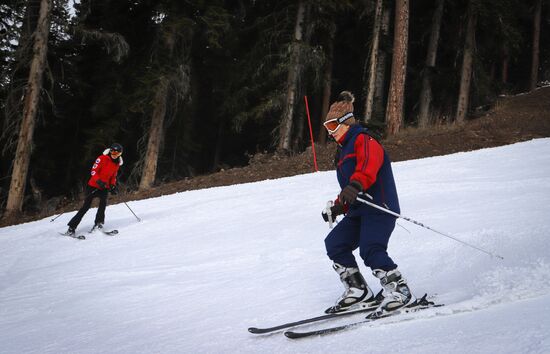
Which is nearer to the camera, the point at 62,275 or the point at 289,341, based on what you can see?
the point at 289,341

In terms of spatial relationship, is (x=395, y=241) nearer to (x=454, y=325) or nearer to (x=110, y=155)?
(x=454, y=325)

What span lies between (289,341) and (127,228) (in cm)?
714

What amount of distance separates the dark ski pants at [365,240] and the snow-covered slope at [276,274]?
57 centimetres

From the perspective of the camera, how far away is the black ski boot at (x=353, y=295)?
402 centimetres

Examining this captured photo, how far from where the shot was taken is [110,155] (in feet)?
32.6

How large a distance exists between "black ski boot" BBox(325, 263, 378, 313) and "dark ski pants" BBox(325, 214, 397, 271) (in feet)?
0.25

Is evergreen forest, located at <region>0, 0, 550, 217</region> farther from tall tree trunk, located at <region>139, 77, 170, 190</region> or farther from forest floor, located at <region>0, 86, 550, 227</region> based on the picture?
forest floor, located at <region>0, 86, 550, 227</region>

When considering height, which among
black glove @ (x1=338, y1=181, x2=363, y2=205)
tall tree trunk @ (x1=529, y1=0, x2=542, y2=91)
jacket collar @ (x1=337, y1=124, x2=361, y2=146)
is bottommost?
black glove @ (x1=338, y1=181, x2=363, y2=205)

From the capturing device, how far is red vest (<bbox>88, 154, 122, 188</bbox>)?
385 inches

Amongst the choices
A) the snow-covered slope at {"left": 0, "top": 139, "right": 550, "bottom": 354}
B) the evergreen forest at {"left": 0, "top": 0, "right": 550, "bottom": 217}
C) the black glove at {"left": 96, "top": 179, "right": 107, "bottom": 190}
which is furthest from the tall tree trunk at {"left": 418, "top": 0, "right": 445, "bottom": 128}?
the black glove at {"left": 96, "top": 179, "right": 107, "bottom": 190}

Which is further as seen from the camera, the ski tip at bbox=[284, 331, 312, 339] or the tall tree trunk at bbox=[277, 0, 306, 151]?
the tall tree trunk at bbox=[277, 0, 306, 151]

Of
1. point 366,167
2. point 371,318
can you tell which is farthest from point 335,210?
point 371,318

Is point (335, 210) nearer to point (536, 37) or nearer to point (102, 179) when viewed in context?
point (102, 179)

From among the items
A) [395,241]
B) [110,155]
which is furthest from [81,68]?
[395,241]
